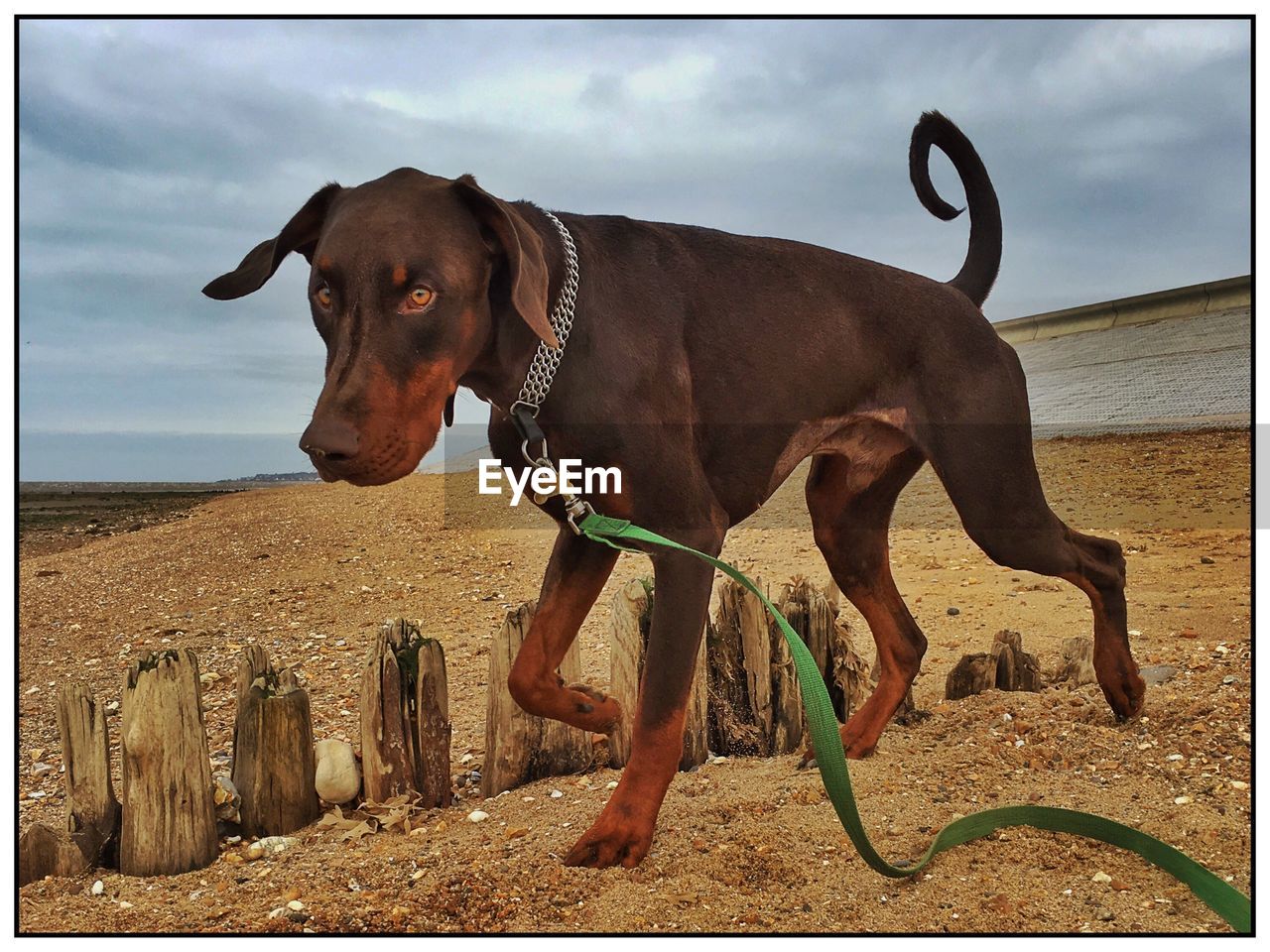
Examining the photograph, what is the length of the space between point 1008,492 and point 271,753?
260 centimetres

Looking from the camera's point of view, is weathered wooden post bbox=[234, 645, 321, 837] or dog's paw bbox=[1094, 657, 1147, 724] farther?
dog's paw bbox=[1094, 657, 1147, 724]

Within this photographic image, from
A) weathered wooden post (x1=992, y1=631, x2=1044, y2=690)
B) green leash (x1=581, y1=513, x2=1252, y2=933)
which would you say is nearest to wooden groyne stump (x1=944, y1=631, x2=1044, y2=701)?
weathered wooden post (x1=992, y1=631, x2=1044, y2=690)

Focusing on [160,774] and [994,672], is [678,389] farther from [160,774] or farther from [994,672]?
[994,672]

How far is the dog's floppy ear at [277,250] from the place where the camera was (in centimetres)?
270

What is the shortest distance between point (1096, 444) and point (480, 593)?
13.1 ft

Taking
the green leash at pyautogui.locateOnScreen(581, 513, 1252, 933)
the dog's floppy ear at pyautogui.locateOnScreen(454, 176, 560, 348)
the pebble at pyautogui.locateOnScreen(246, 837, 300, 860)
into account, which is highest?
the dog's floppy ear at pyautogui.locateOnScreen(454, 176, 560, 348)

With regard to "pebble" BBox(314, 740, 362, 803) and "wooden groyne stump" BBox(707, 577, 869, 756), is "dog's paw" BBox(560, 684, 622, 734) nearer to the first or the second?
"wooden groyne stump" BBox(707, 577, 869, 756)

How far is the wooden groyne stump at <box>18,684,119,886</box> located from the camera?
120 inches

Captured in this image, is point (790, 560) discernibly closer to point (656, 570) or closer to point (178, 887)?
point (656, 570)

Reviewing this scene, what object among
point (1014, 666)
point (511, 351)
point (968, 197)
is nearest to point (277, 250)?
point (511, 351)

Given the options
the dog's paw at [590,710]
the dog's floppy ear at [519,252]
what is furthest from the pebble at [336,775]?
the dog's floppy ear at [519,252]

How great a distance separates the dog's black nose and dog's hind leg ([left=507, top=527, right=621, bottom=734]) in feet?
3.02

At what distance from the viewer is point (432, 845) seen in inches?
124

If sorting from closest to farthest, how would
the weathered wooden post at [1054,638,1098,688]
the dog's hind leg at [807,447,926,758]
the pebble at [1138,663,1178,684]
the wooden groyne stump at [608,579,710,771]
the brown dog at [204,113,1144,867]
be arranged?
the brown dog at [204,113,1144,867]
the wooden groyne stump at [608,579,710,771]
the dog's hind leg at [807,447,926,758]
the pebble at [1138,663,1178,684]
the weathered wooden post at [1054,638,1098,688]
